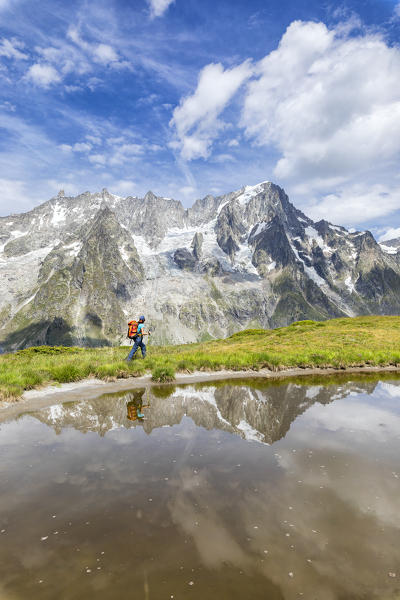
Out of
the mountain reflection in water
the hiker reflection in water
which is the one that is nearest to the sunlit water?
the mountain reflection in water

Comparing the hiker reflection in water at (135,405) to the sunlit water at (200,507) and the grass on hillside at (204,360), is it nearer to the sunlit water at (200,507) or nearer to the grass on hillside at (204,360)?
the sunlit water at (200,507)

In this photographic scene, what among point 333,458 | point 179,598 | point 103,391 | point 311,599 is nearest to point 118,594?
point 179,598

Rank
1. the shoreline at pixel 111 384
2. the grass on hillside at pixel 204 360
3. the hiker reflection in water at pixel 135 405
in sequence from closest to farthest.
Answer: the hiker reflection in water at pixel 135 405
the shoreline at pixel 111 384
the grass on hillside at pixel 204 360

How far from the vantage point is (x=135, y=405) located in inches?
596

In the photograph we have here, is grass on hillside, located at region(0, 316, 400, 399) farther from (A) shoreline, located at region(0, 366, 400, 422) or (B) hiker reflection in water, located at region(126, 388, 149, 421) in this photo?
(B) hiker reflection in water, located at region(126, 388, 149, 421)

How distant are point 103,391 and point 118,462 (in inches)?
378

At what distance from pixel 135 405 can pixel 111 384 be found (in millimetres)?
5097

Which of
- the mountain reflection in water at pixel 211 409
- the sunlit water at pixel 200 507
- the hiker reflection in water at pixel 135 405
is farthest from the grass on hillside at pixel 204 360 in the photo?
the sunlit water at pixel 200 507

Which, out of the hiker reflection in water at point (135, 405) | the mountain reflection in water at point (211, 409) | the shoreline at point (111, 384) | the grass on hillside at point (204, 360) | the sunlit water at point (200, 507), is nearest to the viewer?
the sunlit water at point (200, 507)

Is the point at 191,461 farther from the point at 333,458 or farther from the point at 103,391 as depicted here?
the point at 103,391

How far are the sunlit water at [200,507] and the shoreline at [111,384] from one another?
1.94m

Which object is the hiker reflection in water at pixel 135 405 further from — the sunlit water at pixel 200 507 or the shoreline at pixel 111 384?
the shoreline at pixel 111 384

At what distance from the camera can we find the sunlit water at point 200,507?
4953mm

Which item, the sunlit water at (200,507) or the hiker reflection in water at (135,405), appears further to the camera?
the hiker reflection in water at (135,405)
